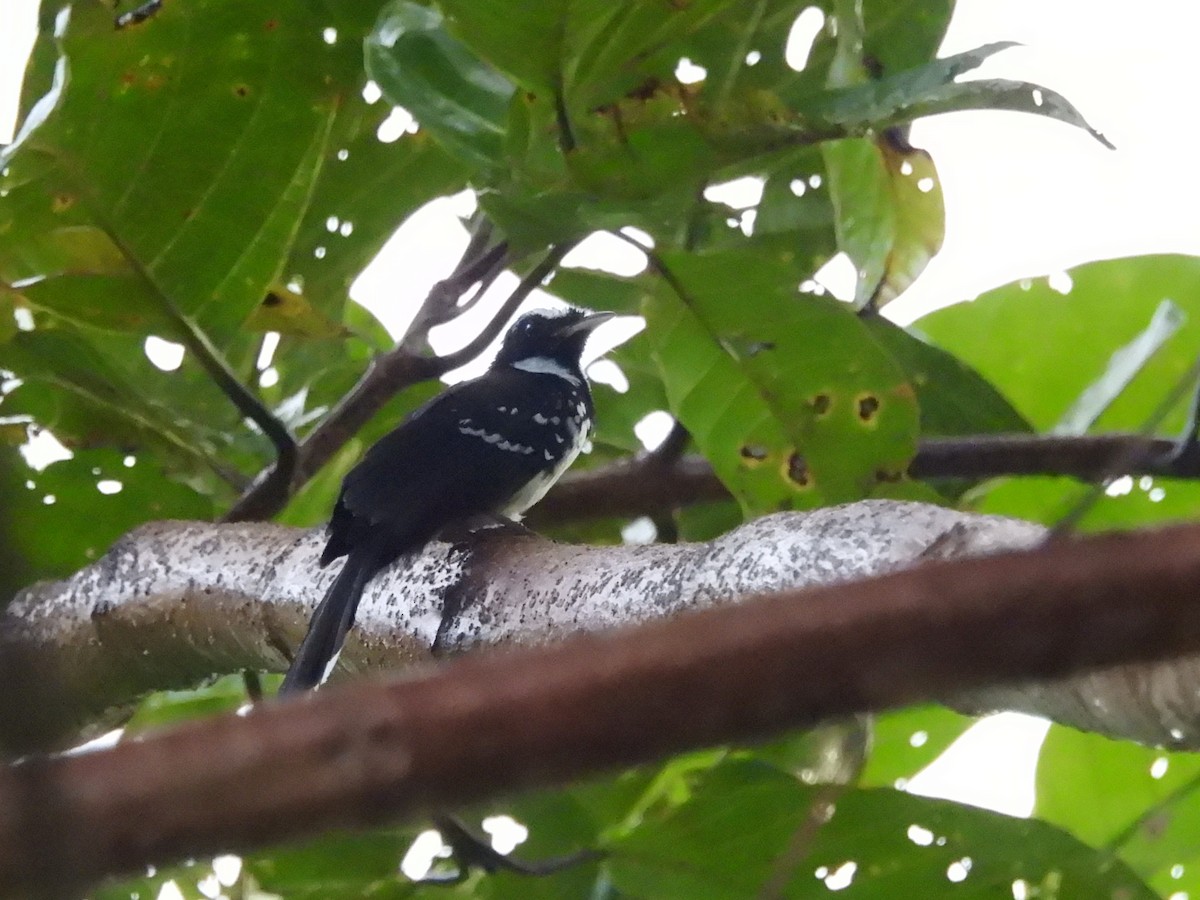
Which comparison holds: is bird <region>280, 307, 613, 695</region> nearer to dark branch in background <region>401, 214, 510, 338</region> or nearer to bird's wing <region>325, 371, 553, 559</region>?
bird's wing <region>325, 371, 553, 559</region>

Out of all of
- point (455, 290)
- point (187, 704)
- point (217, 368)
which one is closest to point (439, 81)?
point (455, 290)

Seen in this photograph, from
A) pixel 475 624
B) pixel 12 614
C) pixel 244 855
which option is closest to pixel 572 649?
pixel 244 855

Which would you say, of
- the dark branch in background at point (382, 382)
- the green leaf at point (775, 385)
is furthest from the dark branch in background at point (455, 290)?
the green leaf at point (775, 385)

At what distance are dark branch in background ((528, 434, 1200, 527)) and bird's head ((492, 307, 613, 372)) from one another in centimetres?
119

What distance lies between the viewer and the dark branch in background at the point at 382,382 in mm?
1897

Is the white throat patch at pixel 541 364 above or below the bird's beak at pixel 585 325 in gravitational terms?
below

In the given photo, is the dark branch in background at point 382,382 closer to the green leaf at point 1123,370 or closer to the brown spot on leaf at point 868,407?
the brown spot on leaf at point 868,407

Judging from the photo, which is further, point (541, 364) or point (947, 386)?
point (541, 364)

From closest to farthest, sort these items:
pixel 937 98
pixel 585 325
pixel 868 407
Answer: pixel 937 98, pixel 868 407, pixel 585 325

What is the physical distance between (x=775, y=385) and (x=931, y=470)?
0.31m

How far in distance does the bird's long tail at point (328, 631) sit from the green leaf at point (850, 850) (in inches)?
16.4

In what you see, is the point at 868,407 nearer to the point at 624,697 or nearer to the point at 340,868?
the point at 340,868

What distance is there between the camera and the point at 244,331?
203cm

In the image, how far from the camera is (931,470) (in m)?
1.90
